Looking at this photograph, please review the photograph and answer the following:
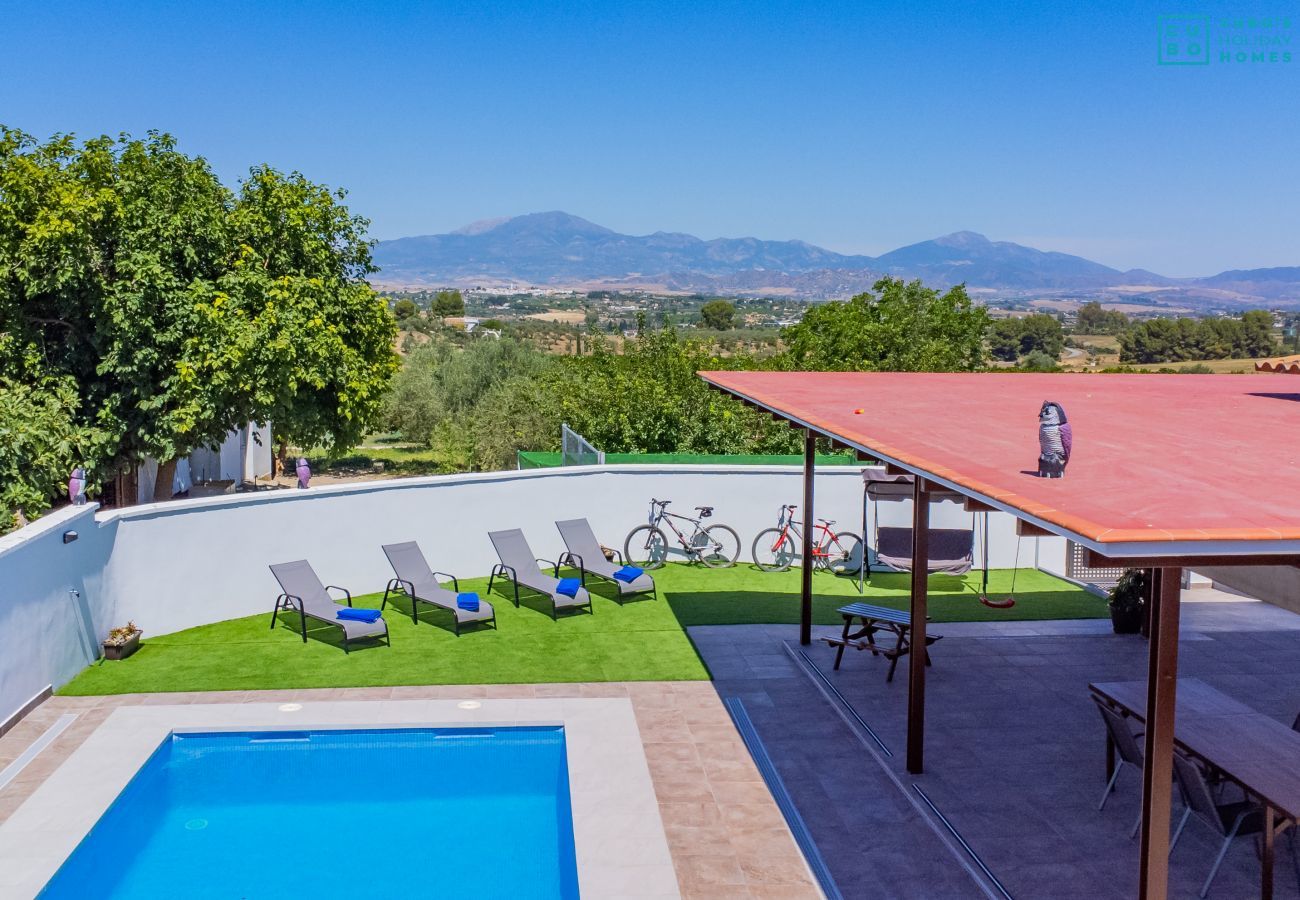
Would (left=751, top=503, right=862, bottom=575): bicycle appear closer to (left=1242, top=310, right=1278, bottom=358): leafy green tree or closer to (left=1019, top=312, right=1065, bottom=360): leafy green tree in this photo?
(left=1242, top=310, right=1278, bottom=358): leafy green tree

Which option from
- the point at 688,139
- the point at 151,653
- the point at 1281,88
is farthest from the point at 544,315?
the point at 151,653

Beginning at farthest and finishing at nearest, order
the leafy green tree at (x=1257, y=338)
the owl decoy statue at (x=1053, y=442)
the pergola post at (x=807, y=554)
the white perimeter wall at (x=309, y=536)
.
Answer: the leafy green tree at (x=1257, y=338) → the pergola post at (x=807, y=554) → the white perimeter wall at (x=309, y=536) → the owl decoy statue at (x=1053, y=442)

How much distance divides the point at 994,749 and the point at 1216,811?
96.6 inches

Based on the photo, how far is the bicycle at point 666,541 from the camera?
1452 centimetres

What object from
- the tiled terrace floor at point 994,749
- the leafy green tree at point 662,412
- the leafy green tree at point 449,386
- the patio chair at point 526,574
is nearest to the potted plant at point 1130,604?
the tiled terrace floor at point 994,749

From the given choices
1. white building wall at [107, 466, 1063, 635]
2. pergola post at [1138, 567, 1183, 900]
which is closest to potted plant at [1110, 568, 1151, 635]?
white building wall at [107, 466, 1063, 635]

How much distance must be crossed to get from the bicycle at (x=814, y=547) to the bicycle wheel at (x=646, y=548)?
4.18ft

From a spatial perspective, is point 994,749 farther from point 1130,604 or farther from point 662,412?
point 662,412

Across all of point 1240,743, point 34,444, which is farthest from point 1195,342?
point 34,444

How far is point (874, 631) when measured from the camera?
10.6 metres

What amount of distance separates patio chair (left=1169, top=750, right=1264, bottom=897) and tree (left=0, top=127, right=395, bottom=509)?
604 inches

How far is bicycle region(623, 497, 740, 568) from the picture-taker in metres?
14.5

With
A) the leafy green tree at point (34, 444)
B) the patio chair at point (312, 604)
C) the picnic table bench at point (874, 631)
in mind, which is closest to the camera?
the picnic table bench at point (874, 631)

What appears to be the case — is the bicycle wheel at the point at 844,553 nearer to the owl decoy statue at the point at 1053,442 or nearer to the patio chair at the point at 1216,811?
the patio chair at the point at 1216,811
